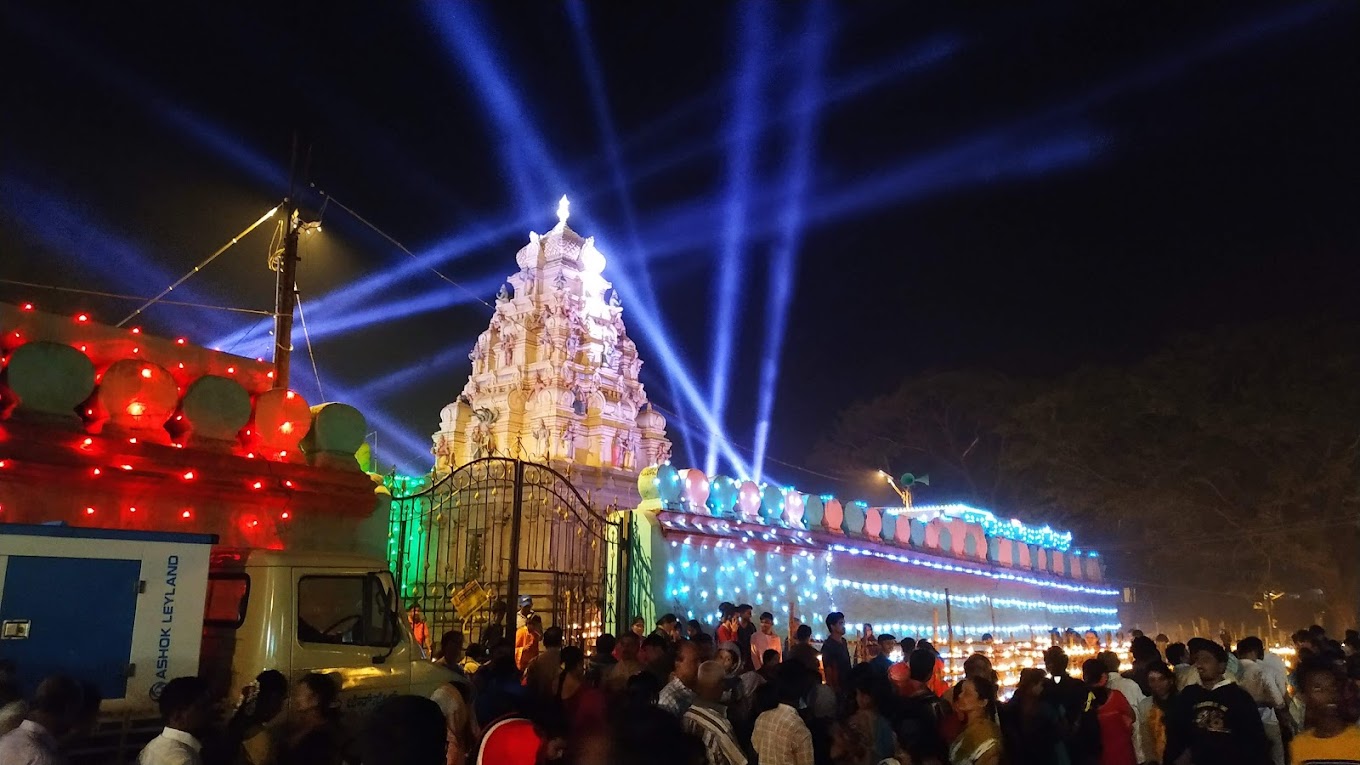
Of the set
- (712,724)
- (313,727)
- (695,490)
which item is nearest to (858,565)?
(695,490)

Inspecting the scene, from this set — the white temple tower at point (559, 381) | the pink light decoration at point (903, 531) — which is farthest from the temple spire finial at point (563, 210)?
the pink light decoration at point (903, 531)

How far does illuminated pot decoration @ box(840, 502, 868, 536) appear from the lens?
70.0 feet

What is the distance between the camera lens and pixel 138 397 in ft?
A: 34.3

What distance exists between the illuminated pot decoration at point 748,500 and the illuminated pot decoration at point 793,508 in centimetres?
83

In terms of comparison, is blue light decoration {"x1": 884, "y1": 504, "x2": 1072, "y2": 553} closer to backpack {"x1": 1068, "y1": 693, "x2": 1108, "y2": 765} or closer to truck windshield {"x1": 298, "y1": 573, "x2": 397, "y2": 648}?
backpack {"x1": 1068, "y1": 693, "x2": 1108, "y2": 765}

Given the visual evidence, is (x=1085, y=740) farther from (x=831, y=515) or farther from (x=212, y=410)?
(x=831, y=515)

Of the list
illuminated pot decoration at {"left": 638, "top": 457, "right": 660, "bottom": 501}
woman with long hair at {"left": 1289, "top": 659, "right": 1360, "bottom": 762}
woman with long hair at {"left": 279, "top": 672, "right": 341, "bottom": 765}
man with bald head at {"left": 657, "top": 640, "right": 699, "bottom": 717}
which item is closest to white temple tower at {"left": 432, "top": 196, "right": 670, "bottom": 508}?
illuminated pot decoration at {"left": 638, "top": 457, "right": 660, "bottom": 501}

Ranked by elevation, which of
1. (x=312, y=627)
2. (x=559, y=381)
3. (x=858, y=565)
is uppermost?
(x=559, y=381)

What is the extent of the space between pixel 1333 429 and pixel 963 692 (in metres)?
29.4

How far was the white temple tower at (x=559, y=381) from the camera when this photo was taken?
106 ft

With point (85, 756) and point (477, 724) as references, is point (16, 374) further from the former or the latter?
point (477, 724)

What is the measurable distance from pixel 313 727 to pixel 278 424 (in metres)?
8.01

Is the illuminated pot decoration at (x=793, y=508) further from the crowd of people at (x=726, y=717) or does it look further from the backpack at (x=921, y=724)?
the backpack at (x=921, y=724)

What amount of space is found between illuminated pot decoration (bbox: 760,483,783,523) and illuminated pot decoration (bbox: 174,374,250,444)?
10.8 metres
